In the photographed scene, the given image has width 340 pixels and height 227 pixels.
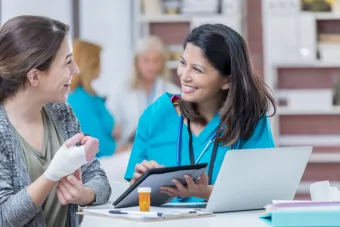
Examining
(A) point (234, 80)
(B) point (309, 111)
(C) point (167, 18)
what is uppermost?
(A) point (234, 80)

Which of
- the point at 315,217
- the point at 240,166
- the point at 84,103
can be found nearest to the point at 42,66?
the point at 240,166

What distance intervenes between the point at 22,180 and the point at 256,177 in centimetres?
65

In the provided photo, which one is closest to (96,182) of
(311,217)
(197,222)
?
(197,222)

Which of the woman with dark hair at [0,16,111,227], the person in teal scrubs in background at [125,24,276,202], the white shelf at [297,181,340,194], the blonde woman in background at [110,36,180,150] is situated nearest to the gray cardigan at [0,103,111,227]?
the woman with dark hair at [0,16,111,227]

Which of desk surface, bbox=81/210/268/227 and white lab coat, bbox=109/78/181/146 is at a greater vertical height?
desk surface, bbox=81/210/268/227

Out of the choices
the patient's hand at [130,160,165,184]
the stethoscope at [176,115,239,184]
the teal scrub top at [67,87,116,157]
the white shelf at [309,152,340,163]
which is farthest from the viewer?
the white shelf at [309,152,340,163]

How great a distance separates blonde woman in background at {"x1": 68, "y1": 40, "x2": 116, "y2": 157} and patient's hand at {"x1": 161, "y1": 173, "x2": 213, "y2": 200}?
2.77 metres

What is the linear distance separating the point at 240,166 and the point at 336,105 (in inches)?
201

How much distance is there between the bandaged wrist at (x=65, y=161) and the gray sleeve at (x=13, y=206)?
0.10 metres

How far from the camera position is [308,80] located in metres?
7.32

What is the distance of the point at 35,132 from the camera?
2391 millimetres

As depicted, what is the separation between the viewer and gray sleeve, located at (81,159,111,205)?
2.40 meters

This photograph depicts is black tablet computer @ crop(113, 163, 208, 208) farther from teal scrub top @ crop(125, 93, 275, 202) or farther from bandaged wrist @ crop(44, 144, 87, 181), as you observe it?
teal scrub top @ crop(125, 93, 275, 202)

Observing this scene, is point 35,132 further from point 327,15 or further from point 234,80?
point 327,15
